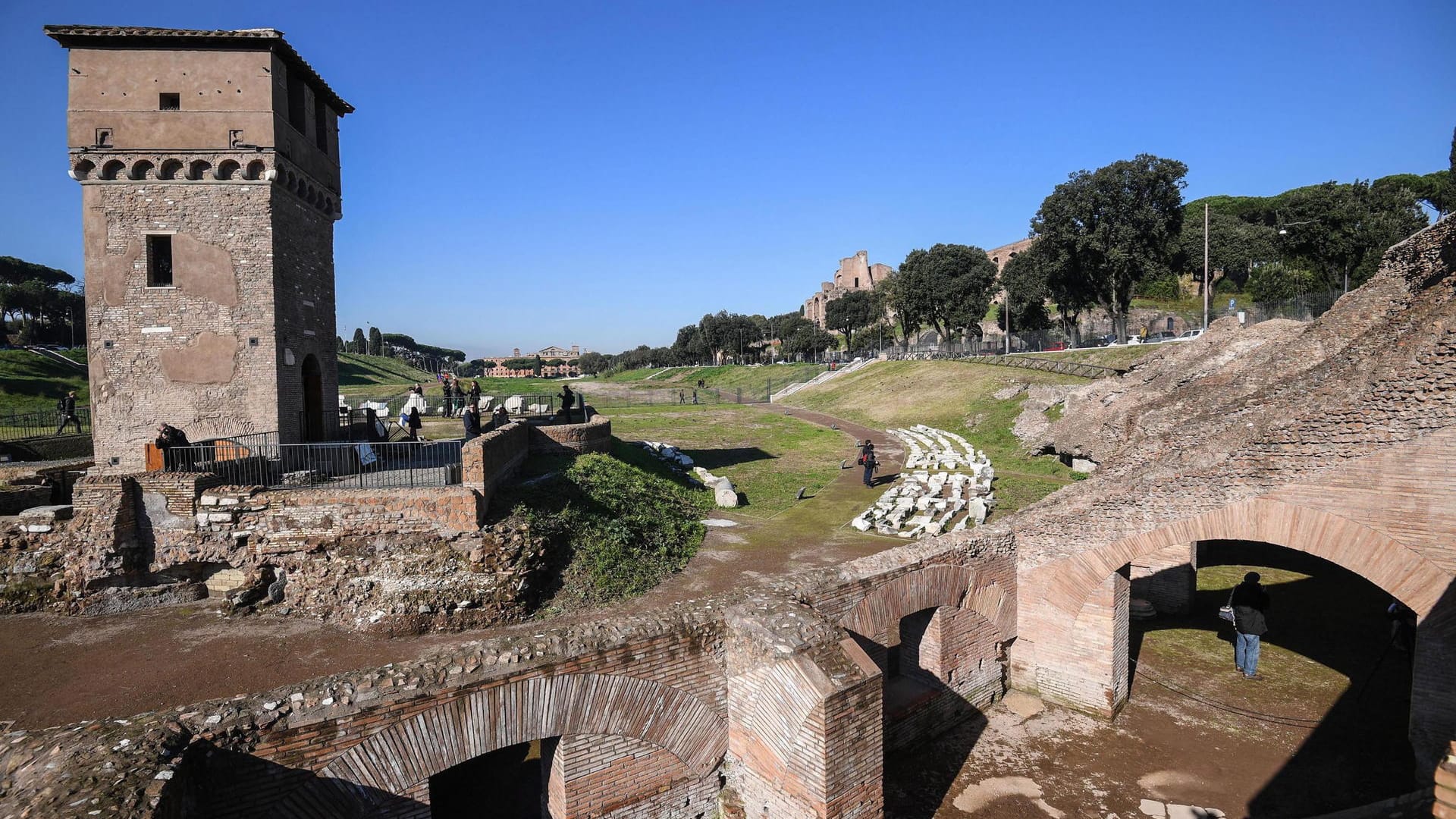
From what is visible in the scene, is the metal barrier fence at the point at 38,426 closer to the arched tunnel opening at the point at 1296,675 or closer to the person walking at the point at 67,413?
the person walking at the point at 67,413

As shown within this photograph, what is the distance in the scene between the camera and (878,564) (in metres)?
7.99

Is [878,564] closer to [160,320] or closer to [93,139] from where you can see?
[160,320]

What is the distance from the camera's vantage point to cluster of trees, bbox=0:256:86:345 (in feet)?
186

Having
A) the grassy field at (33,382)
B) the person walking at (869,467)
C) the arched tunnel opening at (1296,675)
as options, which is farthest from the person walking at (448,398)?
the arched tunnel opening at (1296,675)

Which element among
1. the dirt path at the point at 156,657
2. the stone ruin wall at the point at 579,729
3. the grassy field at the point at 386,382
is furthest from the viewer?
the grassy field at the point at 386,382

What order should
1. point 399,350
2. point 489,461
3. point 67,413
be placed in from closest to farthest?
point 489,461
point 67,413
point 399,350

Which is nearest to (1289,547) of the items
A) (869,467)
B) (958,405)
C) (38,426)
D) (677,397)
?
(869,467)

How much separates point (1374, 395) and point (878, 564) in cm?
561

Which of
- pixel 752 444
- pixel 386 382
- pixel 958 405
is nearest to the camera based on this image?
pixel 752 444

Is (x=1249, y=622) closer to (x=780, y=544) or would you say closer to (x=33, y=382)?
(x=780, y=544)

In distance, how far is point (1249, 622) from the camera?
368 inches

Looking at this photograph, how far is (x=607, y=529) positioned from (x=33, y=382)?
141ft

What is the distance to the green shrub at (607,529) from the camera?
12.3 m

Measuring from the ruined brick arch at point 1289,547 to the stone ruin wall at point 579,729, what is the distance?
303 cm
